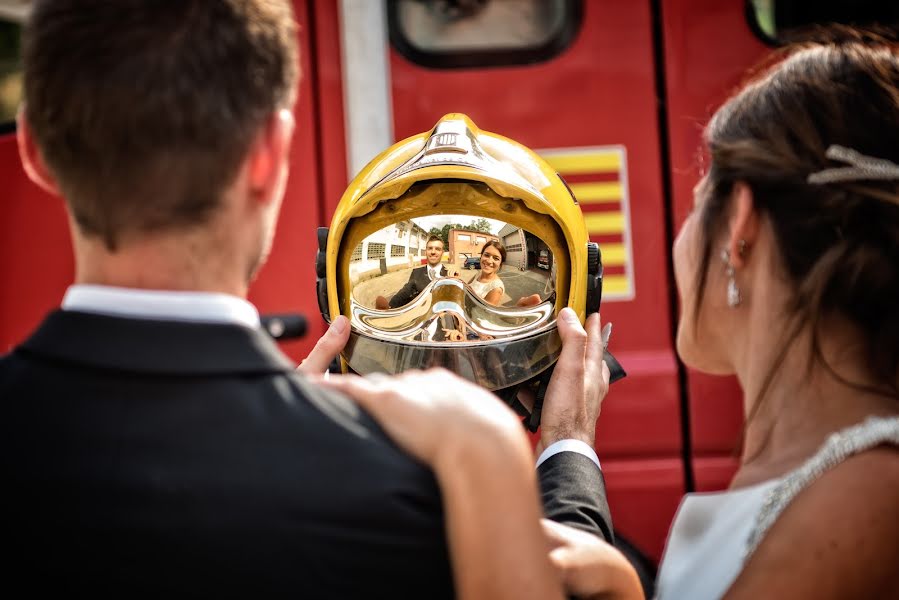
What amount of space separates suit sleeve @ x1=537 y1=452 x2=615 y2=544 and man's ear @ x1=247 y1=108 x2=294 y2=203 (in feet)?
1.89

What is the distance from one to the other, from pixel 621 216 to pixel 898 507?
1.31 meters

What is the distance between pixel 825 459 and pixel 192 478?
79 centimetres

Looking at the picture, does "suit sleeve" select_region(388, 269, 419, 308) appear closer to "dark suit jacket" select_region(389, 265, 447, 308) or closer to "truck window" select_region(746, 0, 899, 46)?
"dark suit jacket" select_region(389, 265, 447, 308)

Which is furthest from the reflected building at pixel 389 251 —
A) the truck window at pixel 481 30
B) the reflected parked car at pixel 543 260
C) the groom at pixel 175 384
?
the truck window at pixel 481 30

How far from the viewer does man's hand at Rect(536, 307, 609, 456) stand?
1.50 m

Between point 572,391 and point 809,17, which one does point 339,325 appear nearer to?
point 572,391

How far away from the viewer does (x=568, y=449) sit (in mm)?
1447

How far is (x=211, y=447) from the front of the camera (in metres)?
0.91

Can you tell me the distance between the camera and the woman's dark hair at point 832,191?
132 centimetres

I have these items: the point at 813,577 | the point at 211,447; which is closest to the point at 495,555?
the point at 211,447

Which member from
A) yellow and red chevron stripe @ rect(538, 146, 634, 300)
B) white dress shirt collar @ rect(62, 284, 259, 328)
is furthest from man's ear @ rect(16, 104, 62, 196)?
yellow and red chevron stripe @ rect(538, 146, 634, 300)

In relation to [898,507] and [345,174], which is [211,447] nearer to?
[898,507]

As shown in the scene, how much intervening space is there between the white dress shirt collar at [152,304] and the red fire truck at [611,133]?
146 cm

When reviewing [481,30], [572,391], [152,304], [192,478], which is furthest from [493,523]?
[481,30]
